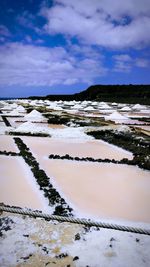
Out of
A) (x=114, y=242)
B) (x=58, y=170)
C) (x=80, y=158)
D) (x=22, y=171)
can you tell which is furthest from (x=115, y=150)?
(x=114, y=242)

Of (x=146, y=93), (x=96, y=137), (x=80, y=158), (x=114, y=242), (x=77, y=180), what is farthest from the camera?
(x=146, y=93)

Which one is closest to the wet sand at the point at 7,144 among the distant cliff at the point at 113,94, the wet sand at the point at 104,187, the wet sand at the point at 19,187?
the wet sand at the point at 19,187

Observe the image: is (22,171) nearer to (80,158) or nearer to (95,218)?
(80,158)

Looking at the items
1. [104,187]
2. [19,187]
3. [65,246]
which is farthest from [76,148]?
[65,246]

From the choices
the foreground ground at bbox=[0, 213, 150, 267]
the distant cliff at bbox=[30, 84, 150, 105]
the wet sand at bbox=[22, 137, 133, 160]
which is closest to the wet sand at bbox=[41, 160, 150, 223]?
the foreground ground at bbox=[0, 213, 150, 267]

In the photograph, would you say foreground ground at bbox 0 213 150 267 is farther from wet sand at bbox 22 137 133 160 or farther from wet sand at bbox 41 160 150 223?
wet sand at bbox 22 137 133 160

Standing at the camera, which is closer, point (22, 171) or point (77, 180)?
point (77, 180)
